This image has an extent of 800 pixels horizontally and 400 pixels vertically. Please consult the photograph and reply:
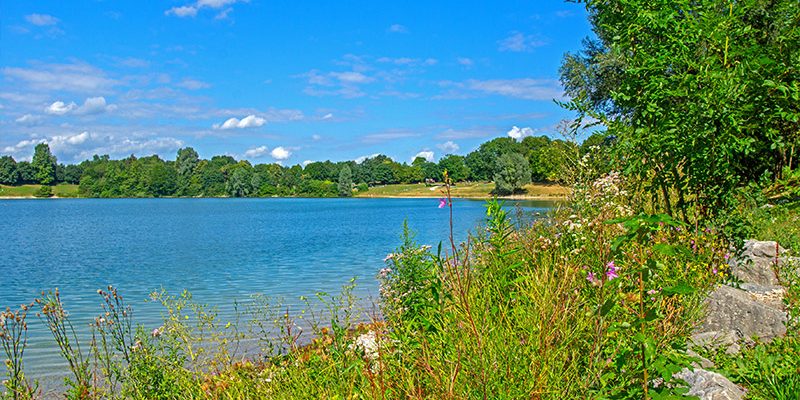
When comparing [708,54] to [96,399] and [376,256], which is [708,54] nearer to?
[96,399]

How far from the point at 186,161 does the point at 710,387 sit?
631 feet

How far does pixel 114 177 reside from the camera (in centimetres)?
15675

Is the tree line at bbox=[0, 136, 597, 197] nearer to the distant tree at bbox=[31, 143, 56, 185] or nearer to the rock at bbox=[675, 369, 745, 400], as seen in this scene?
the distant tree at bbox=[31, 143, 56, 185]

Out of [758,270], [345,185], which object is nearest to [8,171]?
[345,185]

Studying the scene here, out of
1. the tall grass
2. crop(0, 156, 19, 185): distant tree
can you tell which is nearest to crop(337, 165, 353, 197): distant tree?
crop(0, 156, 19, 185): distant tree

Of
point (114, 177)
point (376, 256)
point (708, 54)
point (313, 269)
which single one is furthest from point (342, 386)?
point (114, 177)

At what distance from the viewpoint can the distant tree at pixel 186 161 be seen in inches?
6969

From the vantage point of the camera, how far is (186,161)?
181 m

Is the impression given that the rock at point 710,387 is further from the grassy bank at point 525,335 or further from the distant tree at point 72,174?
the distant tree at point 72,174

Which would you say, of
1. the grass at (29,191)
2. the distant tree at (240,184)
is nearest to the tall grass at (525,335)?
the distant tree at (240,184)

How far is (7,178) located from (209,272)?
163297mm

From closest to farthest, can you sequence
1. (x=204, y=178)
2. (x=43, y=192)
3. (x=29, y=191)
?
1. (x=43, y=192)
2. (x=29, y=191)
3. (x=204, y=178)

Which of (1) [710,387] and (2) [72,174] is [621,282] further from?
(2) [72,174]

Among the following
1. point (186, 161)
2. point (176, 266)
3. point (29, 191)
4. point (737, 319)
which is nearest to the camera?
point (737, 319)
